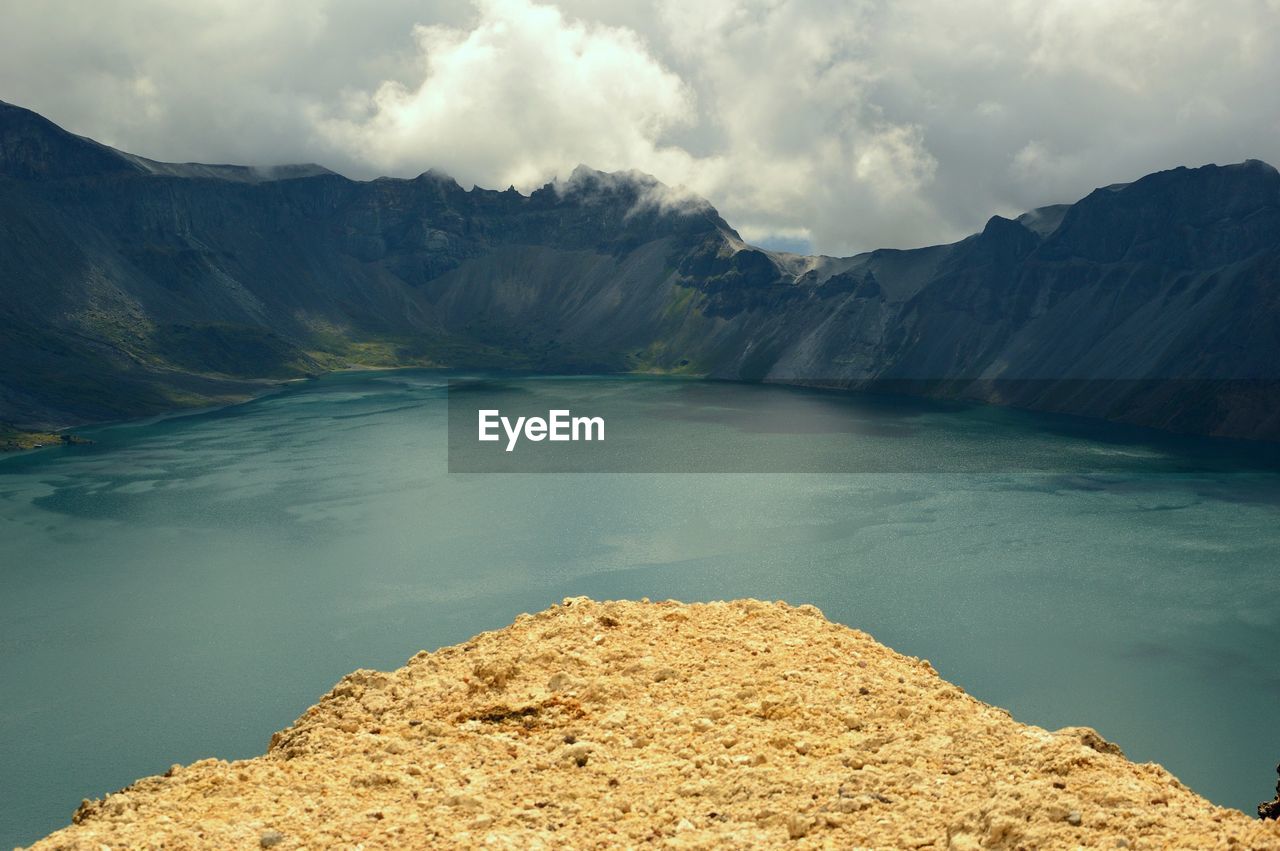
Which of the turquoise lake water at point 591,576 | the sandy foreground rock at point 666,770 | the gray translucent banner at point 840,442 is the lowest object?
the turquoise lake water at point 591,576

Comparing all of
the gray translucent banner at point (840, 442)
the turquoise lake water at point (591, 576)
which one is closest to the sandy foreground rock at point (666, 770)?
the turquoise lake water at point (591, 576)

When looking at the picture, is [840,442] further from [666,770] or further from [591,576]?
[666,770]

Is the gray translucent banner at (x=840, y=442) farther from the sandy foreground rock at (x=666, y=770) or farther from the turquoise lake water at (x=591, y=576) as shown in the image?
the sandy foreground rock at (x=666, y=770)

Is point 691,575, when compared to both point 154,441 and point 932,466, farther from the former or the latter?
point 154,441

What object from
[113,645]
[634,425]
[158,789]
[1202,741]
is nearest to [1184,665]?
[1202,741]

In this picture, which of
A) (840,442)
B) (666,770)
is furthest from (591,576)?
(840,442)
